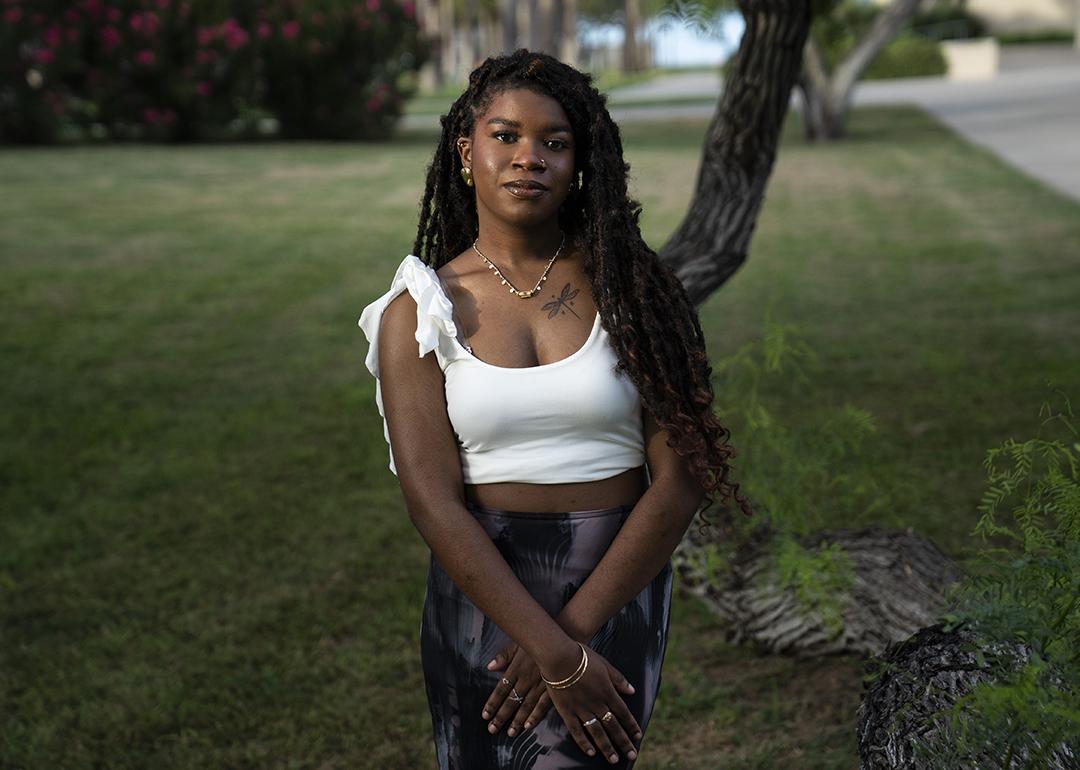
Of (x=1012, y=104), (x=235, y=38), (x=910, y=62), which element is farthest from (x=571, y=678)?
(x=910, y=62)

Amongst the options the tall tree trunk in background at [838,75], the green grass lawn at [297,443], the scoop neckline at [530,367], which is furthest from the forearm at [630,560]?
the tall tree trunk in background at [838,75]

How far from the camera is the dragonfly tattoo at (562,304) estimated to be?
2.28 m

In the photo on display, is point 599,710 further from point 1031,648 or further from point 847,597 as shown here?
point 847,597

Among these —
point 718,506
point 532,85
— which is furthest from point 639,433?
point 718,506

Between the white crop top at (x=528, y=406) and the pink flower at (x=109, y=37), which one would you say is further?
the pink flower at (x=109, y=37)

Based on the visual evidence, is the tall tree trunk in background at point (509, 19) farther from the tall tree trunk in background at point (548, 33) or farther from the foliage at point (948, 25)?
the foliage at point (948, 25)

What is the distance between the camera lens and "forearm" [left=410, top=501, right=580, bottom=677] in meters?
2.16

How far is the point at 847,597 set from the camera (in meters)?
3.99

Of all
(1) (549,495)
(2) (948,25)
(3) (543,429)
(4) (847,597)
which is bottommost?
(4) (847,597)

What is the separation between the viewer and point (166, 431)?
674 centimetres

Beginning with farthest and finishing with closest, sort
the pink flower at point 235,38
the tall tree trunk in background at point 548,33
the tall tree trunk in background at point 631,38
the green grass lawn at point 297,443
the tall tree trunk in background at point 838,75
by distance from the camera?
the tall tree trunk in background at point 631,38 → the tall tree trunk in background at point 548,33 → the pink flower at point 235,38 → the tall tree trunk in background at point 838,75 → the green grass lawn at point 297,443

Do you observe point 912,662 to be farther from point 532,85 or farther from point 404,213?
point 404,213

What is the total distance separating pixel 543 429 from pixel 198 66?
63.1ft

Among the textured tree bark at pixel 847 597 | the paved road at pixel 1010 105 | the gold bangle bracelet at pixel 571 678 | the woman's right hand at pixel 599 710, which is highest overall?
the gold bangle bracelet at pixel 571 678
